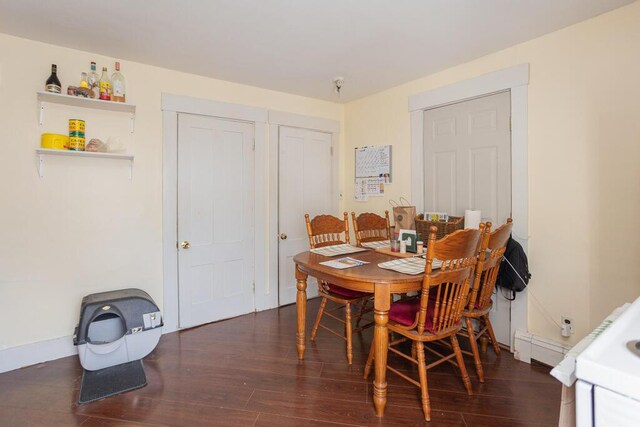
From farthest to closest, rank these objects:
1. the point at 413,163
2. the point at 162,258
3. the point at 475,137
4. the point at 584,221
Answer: the point at 413,163 → the point at 162,258 → the point at 475,137 → the point at 584,221

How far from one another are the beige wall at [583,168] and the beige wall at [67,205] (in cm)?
297

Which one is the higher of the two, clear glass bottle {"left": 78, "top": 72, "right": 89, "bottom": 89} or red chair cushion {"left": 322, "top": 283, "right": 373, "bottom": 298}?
clear glass bottle {"left": 78, "top": 72, "right": 89, "bottom": 89}

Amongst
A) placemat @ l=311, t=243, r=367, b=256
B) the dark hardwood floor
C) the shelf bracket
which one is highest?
the shelf bracket

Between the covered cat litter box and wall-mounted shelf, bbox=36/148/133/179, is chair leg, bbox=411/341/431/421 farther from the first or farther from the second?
wall-mounted shelf, bbox=36/148/133/179

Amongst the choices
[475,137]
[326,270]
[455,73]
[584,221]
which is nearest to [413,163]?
[475,137]

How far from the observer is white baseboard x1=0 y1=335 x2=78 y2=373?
2.35m

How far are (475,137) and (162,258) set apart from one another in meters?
2.99

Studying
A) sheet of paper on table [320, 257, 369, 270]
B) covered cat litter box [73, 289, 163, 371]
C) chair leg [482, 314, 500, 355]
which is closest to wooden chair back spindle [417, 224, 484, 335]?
sheet of paper on table [320, 257, 369, 270]

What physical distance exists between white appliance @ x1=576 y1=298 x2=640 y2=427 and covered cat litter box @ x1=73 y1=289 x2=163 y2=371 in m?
2.59

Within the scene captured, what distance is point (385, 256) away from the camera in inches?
94.8

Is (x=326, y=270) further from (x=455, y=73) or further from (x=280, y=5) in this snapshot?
(x=455, y=73)

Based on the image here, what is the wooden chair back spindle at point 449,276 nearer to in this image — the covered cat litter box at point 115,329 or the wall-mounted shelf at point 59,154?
the covered cat litter box at point 115,329

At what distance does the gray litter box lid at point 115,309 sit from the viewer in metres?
2.23

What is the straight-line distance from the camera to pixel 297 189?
3795 millimetres
